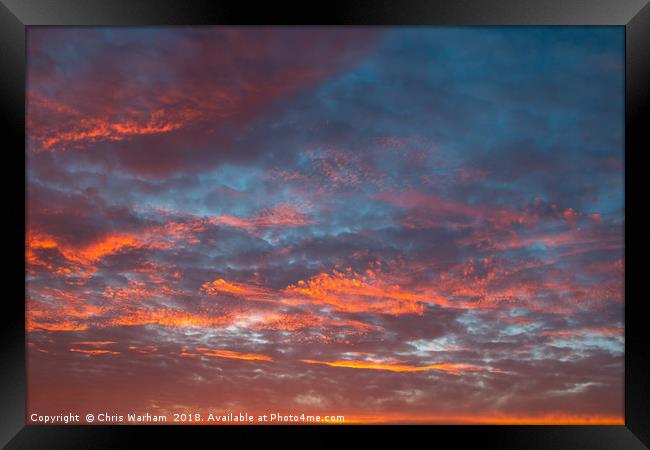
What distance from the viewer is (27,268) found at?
3475mm

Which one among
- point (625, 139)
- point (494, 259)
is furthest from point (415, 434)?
point (625, 139)

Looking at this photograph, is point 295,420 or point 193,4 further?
point 295,420

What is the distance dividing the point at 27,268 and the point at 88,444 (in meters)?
1.31

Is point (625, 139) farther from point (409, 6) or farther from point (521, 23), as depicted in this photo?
point (409, 6)

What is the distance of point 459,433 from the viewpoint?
327 centimetres

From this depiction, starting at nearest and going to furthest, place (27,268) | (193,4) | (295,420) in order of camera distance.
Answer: (193,4)
(27,268)
(295,420)

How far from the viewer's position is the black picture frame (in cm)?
322

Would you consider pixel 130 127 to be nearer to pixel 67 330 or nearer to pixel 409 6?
pixel 67 330

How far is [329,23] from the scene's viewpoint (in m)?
3.28

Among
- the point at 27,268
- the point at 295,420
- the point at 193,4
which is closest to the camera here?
the point at 193,4

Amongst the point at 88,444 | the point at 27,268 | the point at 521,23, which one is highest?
the point at 521,23

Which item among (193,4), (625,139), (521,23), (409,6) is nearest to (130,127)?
(193,4)

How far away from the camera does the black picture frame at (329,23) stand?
10.6 ft

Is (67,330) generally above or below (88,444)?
above
